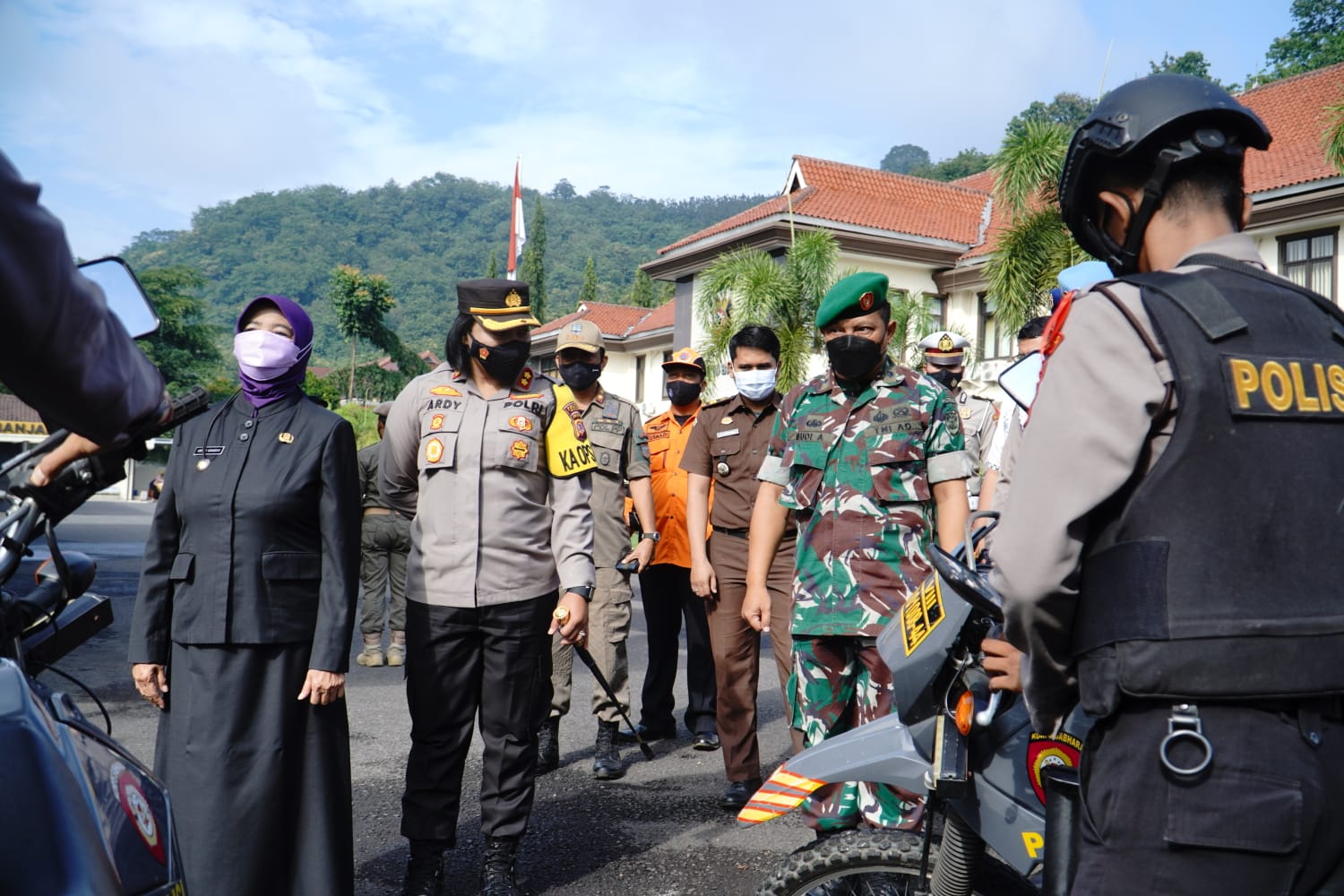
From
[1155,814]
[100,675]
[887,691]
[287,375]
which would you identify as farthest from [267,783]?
[100,675]

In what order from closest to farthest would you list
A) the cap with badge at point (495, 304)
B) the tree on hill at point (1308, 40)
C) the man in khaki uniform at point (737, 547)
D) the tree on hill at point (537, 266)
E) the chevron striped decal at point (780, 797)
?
the chevron striped decal at point (780, 797), the cap with badge at point (495, 304), the man in khaki uniform at point (737, 547), the tree on hill at point (1308, 40), the tree on hill at point (537, 266)

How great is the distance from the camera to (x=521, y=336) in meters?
4.18

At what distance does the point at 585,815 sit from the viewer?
4949mm

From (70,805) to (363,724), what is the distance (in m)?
5.33

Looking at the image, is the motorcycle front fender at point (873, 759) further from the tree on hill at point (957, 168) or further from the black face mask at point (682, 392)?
the tree on hill at point (957, 168)

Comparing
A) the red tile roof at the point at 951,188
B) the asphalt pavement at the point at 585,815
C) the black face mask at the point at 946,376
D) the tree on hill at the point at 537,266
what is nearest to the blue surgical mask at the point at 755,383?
the asphalt pavement at the point at 585,815

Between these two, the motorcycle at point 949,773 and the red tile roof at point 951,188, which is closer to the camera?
the motorcycle at point 949,773

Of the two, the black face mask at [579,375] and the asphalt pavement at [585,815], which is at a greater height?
the black face mask at [579,375]

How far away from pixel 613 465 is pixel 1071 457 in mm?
4811

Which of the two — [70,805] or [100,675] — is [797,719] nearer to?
[70,805]

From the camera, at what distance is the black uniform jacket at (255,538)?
3385 millimetres

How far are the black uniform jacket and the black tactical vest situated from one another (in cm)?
245

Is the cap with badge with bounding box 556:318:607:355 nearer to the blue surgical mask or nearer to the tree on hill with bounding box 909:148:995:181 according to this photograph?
the blue surgical mask

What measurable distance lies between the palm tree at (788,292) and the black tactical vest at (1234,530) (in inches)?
669
